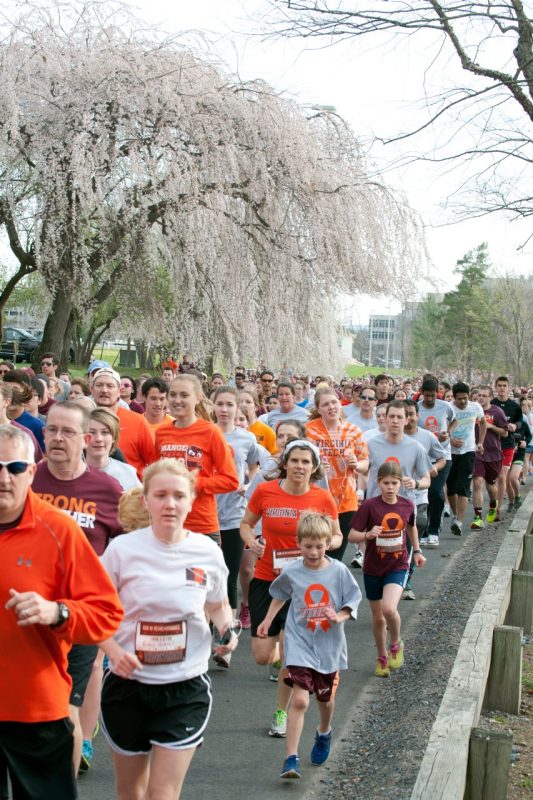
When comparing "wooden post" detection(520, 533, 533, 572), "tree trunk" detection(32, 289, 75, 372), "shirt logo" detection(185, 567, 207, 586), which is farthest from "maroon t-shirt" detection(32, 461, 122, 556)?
"tree trunk" detection(32, 289, 75, 372)

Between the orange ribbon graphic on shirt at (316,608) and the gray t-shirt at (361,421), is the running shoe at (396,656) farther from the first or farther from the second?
the gray t-shirt at (361,421)

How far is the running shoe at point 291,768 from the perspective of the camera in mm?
5301

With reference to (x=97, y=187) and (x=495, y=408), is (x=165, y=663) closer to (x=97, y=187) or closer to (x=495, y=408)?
(x=495, y=408)

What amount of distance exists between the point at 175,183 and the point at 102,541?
1434cm

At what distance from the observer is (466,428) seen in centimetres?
1431

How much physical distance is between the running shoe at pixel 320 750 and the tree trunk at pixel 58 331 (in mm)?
15215

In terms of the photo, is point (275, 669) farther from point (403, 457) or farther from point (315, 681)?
point (403, 457)

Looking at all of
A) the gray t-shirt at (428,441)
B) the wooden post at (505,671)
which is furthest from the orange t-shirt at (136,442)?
the gray t-shirt at (428,441)

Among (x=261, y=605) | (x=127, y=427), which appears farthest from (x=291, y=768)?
(x=127, y=427)

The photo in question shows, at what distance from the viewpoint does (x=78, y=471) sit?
199 inches

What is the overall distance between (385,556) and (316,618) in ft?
6.56

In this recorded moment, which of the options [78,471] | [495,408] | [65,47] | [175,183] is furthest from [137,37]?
[78,471]

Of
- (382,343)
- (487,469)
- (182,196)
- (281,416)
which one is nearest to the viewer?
(281,416)

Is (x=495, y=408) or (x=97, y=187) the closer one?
(x=495, y=408)
